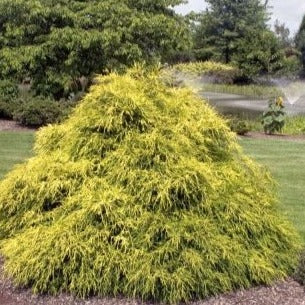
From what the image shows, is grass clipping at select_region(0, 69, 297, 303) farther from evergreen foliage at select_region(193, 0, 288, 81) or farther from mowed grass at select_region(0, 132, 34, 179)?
evergreen foliage at select_region(193, 0, 288, 81)

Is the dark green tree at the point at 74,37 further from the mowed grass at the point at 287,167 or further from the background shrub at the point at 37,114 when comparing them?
the mowed grass at the point at 287,167

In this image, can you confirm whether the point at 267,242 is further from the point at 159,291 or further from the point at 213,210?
the point at 159,291

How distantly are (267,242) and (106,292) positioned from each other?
1.27 m

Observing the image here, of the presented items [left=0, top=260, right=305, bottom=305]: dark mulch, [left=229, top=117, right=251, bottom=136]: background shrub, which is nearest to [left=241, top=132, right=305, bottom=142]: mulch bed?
[left=229, top=117, right=251, bottom=136]: background shrub

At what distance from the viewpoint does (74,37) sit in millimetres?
16141

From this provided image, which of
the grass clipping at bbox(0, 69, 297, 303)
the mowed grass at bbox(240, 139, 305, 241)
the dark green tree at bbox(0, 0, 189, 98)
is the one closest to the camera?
the grass clipping at bbox(0, 69, 297, 303)

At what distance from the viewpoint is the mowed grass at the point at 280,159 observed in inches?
300

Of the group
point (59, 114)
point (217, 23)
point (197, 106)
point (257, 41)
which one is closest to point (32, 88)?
point (59, 114)

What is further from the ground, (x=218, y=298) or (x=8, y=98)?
(x=218, y=298)

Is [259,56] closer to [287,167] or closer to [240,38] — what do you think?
[240,38]

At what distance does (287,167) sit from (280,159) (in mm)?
661

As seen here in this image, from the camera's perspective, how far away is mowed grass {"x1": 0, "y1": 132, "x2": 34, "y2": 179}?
31.7ft

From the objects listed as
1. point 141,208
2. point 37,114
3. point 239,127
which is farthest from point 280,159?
point 141,208

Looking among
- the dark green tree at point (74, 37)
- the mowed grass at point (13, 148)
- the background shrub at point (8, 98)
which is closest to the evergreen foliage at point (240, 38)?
the dark green tree at point (74, 37)
